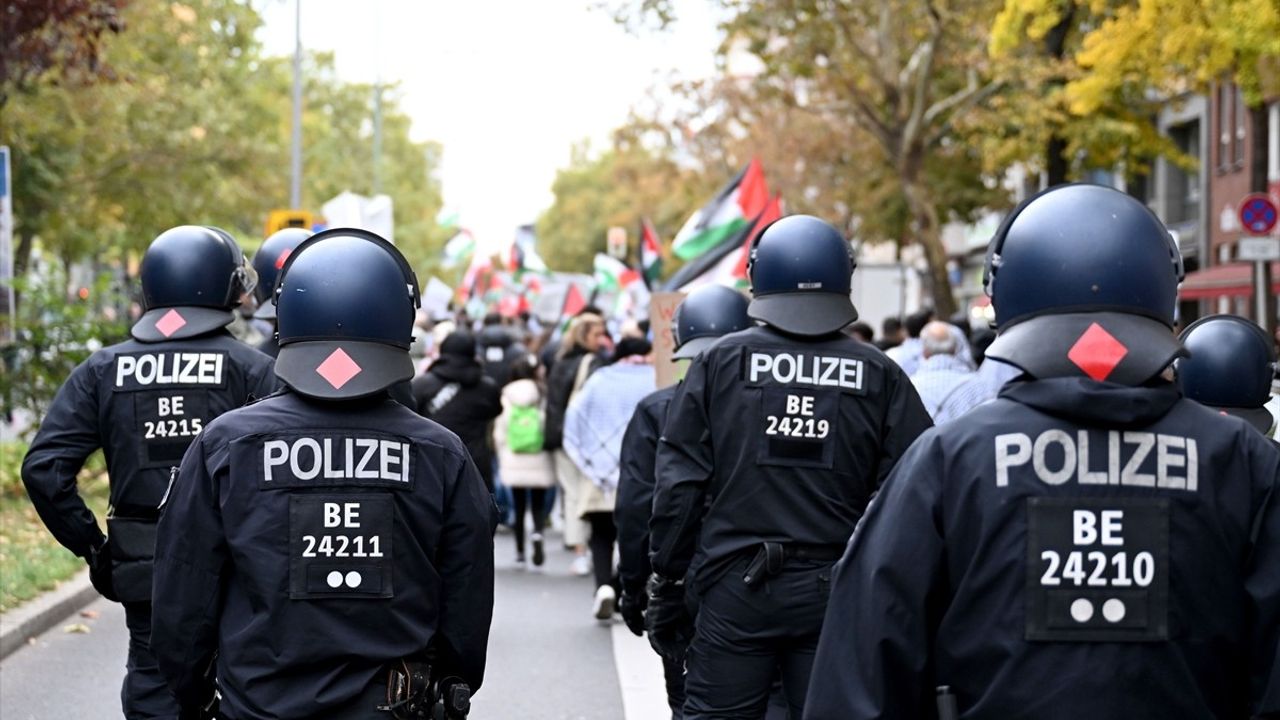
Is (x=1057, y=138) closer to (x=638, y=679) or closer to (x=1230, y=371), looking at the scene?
(x=638, y=679)

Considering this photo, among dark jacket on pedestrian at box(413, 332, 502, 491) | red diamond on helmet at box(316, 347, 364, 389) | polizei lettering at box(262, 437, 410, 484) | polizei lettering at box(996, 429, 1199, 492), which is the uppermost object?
red diamond on helmet at box(316, 347, 364, 389)

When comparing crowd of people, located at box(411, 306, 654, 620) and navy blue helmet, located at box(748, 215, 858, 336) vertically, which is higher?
navy blue helmet, located at box(748, 215, 858, 336)

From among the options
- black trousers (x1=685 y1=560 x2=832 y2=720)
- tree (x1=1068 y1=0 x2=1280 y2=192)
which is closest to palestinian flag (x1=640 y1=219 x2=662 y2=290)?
tree (x1=1068 y1=0 x2=1280 y2=192)

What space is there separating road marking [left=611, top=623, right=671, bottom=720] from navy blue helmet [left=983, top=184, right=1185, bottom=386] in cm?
516

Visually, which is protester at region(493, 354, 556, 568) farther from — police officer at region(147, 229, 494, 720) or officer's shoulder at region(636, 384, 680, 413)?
police officer at region(147, 229, 494, 720)

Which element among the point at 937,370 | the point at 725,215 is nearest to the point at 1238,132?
the point at 725,215

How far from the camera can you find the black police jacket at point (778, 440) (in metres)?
5.59

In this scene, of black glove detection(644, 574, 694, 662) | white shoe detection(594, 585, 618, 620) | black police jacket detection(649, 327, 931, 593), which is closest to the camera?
black police jacket detection(649, 327, 931, 593)

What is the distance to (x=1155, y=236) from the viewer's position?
3.16 meters

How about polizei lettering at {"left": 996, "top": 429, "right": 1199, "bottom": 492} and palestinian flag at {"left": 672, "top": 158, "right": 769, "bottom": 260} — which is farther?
palestinian flag at {"left": 672, "top": 158, "right": 769, "bottom": 260}

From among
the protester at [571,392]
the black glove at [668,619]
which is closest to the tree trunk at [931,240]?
the protester at [571,392]

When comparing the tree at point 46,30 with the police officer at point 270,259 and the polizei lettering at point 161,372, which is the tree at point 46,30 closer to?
the police officer at point 270,259

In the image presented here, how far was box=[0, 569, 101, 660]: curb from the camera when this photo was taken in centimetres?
1008

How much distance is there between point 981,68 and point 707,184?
2142 cm
